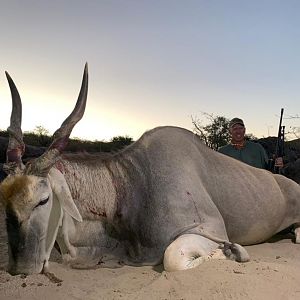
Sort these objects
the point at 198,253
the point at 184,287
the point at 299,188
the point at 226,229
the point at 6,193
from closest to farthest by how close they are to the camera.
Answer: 1. the point at 184,287
2. the point at 6,193
3. the point at 198,253
4. the point at 226,229
5. the point at 299,188

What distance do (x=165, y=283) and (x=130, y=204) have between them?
3.69 feet

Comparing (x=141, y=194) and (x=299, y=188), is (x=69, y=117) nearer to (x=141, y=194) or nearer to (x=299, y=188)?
(x=141, y=194)

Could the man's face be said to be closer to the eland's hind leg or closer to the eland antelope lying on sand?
the eland antelope lying on sand

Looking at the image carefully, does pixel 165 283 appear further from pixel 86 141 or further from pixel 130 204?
pixel 86 141

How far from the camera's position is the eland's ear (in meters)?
3.75

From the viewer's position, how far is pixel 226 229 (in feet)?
15.6

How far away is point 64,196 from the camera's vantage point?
12.4 feet

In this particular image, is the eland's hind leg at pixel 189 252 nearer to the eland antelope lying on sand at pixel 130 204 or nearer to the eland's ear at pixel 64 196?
the eland antelope lying on sand at pixel 130 204

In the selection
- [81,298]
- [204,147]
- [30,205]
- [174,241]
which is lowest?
[81,298]

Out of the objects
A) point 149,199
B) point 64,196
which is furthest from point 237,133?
point 64,196

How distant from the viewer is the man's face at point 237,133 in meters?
7.13

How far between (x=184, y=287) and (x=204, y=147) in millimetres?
2060

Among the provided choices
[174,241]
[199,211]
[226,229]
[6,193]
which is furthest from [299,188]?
[6,193]

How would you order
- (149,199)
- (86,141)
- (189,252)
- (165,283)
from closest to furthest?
(165,283) → (189,252) → (149,199) → (86,141)
